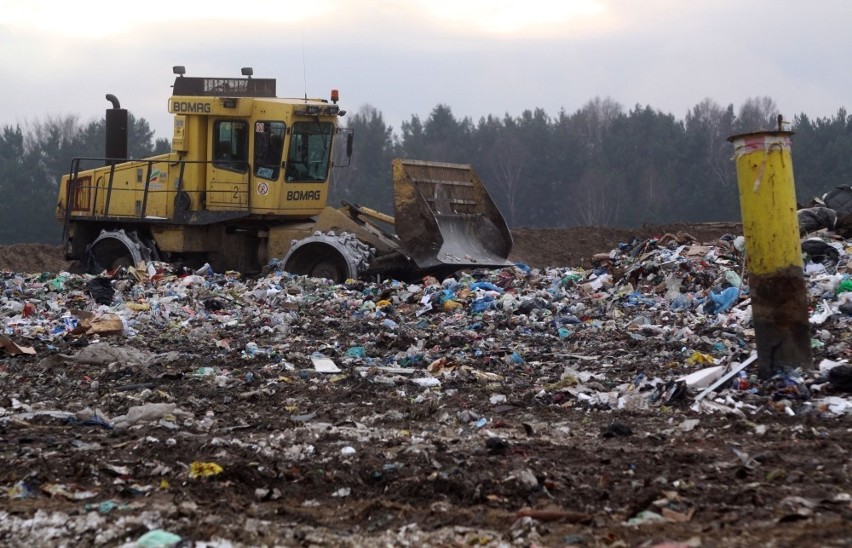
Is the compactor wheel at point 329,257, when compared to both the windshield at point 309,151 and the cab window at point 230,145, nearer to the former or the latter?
the windshield at point 309,151

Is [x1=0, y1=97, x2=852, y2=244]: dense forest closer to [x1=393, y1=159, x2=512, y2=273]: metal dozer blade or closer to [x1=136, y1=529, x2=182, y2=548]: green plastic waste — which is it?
A: [x1=393, y1=159, x2=512, y2=273]: metal dozer blade

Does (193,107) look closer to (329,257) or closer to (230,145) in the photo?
(230,145)

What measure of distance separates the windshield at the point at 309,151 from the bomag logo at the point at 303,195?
6.8 inches

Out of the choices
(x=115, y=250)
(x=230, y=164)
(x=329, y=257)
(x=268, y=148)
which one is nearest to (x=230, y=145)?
(x=230, y=164)

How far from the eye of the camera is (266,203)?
15.6m

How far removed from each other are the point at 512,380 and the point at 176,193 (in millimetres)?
10132

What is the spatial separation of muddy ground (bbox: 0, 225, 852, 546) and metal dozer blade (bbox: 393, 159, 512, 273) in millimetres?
5745

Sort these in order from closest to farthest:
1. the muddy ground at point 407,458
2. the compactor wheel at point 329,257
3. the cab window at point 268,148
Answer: the muddy ground at point 407,458, the compactor wheel at point 329,257, the cab window at point 268,148

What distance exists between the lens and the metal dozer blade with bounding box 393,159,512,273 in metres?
14.1

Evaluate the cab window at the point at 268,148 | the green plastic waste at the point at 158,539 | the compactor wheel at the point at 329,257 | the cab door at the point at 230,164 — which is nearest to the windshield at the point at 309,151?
the cab window at the point at 268,148

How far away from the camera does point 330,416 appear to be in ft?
20.0

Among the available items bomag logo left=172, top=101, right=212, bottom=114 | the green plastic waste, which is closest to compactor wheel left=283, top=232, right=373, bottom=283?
bomag logo left=172, top=101, right=212, bottom=114

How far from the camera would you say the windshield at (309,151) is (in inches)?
611

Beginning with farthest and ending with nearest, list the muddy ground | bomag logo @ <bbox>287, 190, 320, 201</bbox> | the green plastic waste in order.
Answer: bomag logo @ <bbox>287, 190, 320, 201</bbox> < the muddy ground < the green plastic waste
